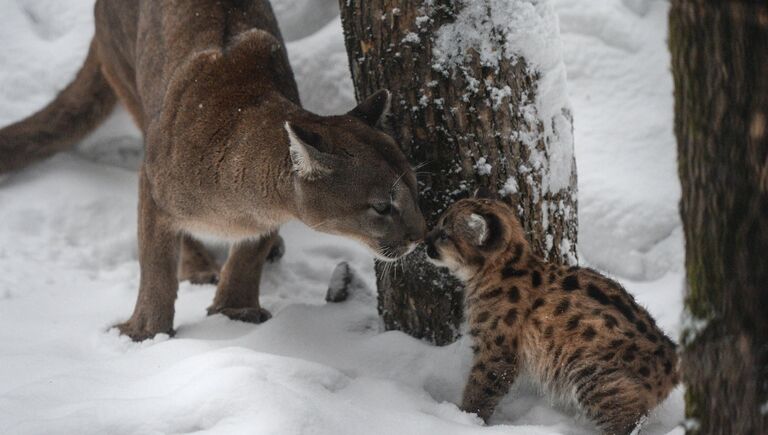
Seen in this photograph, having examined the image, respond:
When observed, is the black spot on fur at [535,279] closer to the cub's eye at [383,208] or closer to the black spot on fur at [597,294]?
the black spot on fur at [597,294]

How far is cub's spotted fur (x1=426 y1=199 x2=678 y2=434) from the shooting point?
13.4 feet

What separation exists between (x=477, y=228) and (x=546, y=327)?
0.60 metres

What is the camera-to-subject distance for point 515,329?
440 centimetres

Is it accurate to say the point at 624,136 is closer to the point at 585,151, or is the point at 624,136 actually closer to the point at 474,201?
the point at 585,151

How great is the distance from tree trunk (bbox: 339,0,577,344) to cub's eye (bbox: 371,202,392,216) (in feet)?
0.80

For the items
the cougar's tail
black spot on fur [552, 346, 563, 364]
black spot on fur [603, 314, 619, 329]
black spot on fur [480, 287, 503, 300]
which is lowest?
black spot on fur [552, 346, 563, 364]

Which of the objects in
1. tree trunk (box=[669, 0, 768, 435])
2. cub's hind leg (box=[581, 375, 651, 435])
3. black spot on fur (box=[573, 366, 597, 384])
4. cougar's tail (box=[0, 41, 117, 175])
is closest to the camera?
tree trunk (box=[669, 0, 768, 435])

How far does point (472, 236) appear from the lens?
4605mm

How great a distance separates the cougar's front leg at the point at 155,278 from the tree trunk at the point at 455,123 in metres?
1.46

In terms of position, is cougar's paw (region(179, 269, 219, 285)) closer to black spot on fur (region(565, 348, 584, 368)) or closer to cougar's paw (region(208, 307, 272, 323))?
cougar's paw (region(208, 307, 272, 323))

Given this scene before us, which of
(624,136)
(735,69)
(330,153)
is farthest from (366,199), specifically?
(624,136)

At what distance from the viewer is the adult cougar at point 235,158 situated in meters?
4.95

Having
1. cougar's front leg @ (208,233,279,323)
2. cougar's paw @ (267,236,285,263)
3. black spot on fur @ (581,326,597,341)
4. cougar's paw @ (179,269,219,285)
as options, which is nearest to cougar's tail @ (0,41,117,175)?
cougar's paw @ (179,269,219,285)

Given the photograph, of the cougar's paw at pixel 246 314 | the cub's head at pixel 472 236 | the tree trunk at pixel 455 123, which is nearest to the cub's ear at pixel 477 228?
A: the cub's head at pixel 472 236
